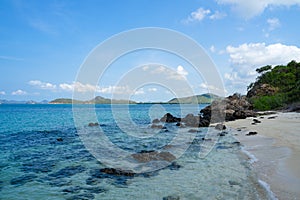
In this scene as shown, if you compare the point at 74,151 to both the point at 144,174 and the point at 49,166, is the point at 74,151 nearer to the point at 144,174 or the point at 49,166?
the point at 49,166

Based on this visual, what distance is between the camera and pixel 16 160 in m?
13.9

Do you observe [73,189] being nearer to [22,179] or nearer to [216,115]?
[22,179]

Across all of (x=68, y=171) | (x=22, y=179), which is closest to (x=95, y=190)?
(x=68, y=171)

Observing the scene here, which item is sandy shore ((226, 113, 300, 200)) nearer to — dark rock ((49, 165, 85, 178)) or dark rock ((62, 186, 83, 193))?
dark rock ((62, 186, 83, 193))

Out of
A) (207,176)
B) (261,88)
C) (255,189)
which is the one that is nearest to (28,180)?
(207,176)

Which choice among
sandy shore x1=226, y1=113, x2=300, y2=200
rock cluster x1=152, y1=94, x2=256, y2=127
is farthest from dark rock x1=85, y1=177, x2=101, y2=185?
rock cluster x1=152, y1=94, x2=256, y2=127

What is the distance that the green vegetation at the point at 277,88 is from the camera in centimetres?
4876

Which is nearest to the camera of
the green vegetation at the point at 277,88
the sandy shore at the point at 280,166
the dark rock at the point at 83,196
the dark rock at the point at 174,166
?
the sandy shore at the point at 280,166

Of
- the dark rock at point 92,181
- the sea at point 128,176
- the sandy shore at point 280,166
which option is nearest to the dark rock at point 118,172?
the sea at point 128,176

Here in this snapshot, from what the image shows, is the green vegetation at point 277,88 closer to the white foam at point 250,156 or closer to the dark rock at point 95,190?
the white foam at point 250,156

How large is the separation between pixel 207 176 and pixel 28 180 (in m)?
7.78

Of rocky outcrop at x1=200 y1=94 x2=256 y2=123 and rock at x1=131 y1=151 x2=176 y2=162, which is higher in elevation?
rocky outcrop at x1=200 y1=94 x2=256 y2=123

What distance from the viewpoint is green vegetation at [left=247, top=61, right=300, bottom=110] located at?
160ft

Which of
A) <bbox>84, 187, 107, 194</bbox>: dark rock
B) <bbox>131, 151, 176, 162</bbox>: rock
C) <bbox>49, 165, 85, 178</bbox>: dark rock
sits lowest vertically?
<bbox>84, 187, 107, 194</bbox>: dark rock
